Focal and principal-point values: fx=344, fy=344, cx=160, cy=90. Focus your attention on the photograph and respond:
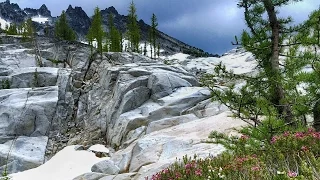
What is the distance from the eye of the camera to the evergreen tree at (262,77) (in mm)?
7637

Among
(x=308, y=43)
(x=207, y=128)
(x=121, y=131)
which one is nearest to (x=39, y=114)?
(x=121, y=131)

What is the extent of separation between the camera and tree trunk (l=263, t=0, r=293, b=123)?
25.6ft

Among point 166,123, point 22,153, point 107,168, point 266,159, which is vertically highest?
point 266,159

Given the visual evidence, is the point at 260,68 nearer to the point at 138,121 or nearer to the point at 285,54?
the point at 285,54

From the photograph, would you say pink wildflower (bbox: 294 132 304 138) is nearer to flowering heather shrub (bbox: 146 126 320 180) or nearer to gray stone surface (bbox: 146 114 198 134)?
flowering heather shrub (bbox: 146 126 320 180)

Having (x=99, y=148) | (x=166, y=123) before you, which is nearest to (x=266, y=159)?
(x=166, y=123)

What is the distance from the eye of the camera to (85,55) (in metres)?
53.6

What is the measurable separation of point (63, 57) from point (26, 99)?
76.6ft

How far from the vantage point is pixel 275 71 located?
8.05 metres

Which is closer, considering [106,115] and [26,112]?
[106,115]

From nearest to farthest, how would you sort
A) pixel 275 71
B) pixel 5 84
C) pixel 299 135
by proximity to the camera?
1. pixel 299 135
2. pixel 275 71
3. pixel 5 84

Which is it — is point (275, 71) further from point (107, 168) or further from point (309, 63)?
point (107, 168)

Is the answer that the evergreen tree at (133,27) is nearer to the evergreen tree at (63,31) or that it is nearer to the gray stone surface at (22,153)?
the evergreen tree at (63,31)

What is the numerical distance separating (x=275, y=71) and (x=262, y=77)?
17.1 inches
